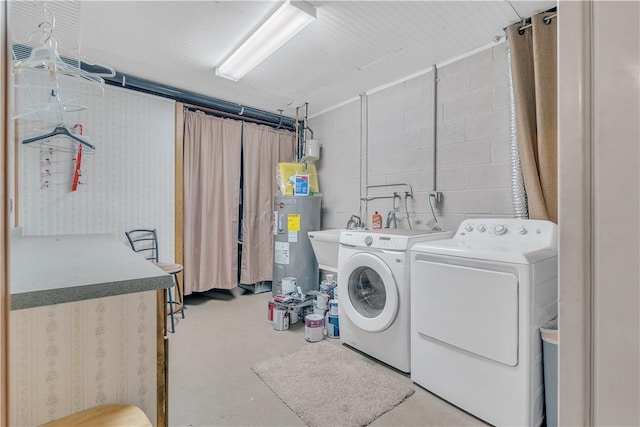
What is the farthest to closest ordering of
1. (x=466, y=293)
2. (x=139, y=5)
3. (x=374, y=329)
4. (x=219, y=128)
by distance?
(x=219, y=128)
(x=374, y=329)
(x=139, y=5)
(x=466, y=293)

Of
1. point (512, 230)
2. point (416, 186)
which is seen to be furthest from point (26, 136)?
point (512, 230)

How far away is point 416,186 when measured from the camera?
9.26 feet

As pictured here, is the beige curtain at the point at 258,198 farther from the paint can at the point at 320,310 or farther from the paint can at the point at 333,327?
the paint can at the point at 333,327

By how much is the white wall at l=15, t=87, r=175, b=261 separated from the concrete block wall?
1909mm

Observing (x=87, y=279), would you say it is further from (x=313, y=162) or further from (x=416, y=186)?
(x=313, y=162)

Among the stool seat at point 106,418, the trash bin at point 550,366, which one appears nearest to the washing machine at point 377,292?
the trash bin at point 550,366

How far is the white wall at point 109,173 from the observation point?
2.51m

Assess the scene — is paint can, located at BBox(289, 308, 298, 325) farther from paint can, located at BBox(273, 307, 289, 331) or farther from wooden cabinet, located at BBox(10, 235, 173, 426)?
wooden cabinet, located at BBox(10, 235, 173, 426)

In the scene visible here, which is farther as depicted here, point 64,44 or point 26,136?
point 26,136

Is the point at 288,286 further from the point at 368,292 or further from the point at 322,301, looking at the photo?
the point at 368,292

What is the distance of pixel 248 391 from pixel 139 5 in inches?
97.0

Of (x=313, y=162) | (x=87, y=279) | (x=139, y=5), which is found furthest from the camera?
(x=313, y=162)

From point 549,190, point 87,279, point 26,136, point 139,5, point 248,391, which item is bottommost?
point 248,391

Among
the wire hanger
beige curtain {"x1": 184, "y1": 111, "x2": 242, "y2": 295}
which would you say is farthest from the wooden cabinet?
beige curtain {"x1": 184, "y1": 111, "x2": 242, "y2": 295}
